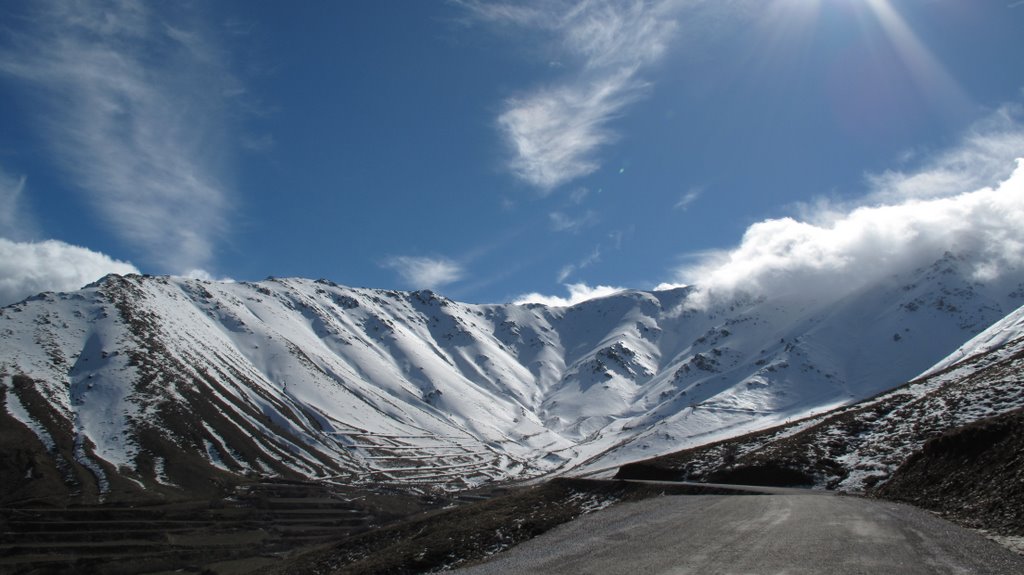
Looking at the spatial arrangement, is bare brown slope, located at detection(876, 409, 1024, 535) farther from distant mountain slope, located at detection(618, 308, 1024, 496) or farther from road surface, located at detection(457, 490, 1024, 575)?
road surface, located at detection(457, 490, 1024, 575)

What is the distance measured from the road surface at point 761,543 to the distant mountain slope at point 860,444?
10751mm

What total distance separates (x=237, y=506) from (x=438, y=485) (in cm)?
6501

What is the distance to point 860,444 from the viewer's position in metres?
40.8

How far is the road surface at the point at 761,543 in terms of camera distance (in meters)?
14.2

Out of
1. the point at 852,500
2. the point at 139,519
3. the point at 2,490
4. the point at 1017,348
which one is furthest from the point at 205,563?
the point at 1017,348

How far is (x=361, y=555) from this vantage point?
27859mm

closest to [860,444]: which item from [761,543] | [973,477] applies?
[973,477]

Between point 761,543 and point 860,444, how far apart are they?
29.2 meters

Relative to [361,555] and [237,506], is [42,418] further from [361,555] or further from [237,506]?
[361,555]

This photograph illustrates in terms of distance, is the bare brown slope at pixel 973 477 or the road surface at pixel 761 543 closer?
the road surface at pixel 761 543

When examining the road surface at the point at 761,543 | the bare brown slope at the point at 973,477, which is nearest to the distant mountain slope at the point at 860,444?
the bare brown slope at the point at 973,477

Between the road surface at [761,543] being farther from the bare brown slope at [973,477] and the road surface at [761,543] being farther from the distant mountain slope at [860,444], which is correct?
the distant mountain slope at [860,444]

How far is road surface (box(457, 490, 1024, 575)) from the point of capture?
14172mm

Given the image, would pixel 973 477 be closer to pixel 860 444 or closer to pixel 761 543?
pixel 761 543
